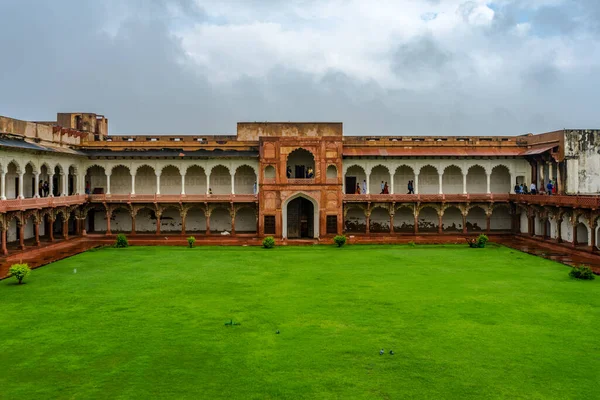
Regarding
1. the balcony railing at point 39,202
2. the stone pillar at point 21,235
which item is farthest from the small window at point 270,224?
the stone pillar at point 21,235

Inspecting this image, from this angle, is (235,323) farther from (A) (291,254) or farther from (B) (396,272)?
(A) (291,254)

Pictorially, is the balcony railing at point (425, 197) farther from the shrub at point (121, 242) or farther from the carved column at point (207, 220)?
the shrub at point (121, 242)

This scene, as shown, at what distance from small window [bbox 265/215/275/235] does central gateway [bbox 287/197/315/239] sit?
199 cm

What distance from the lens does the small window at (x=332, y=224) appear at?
36438 millimetres

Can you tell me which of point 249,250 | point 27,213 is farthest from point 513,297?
point 27,213

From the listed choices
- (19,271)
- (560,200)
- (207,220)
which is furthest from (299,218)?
(19,271)

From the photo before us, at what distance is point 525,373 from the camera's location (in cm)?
1089

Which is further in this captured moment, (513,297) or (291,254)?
(291,254)

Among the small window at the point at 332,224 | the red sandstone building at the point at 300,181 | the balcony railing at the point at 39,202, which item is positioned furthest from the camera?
the small window at the point at 332,224

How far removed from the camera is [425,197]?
121ft

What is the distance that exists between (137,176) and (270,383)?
104ft

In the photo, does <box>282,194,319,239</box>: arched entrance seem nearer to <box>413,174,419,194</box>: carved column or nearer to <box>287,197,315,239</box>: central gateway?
<box>287,197,315,239</box>: central gateway

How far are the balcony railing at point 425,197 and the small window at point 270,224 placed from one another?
531cm

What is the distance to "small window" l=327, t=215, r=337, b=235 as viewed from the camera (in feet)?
120
